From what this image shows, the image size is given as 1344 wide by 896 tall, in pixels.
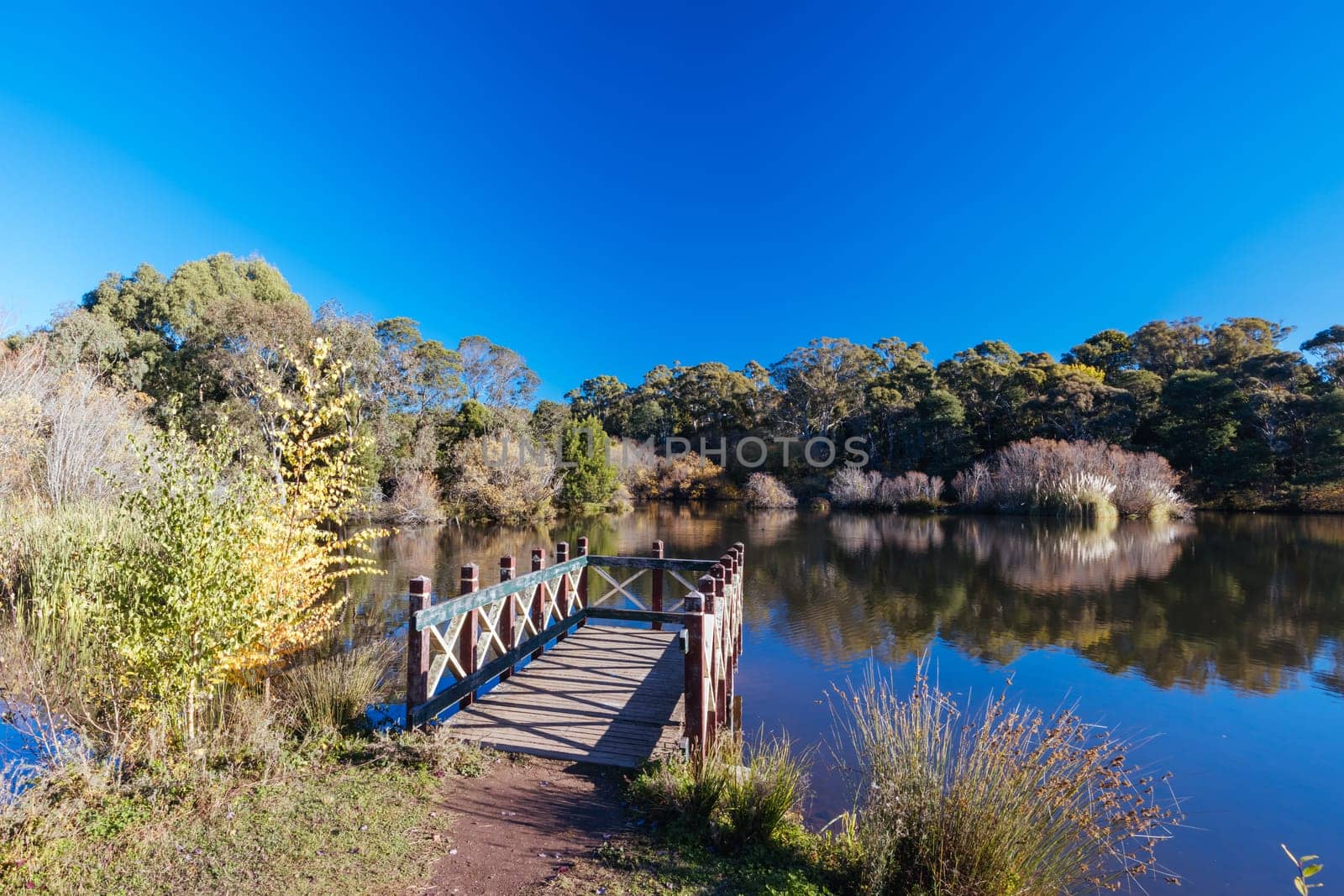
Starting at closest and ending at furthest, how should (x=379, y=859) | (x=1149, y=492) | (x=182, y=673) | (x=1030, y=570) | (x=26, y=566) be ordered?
(x=379, y=859) → (x=182, y=673) → (x=26, y=566) → (x=1030, y=570) → (x=1149, y=492)

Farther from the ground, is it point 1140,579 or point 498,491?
point 498,491

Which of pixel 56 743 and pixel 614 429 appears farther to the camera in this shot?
pixel 614 429

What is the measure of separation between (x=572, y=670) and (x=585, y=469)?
81.7 feet

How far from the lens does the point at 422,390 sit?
28.4 m

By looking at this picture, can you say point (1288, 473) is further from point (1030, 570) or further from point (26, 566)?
point (26, 566)

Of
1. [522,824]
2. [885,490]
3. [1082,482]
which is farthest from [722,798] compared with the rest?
[885,490]

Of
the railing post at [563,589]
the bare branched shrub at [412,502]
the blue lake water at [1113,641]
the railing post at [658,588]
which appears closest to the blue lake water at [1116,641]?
the blue lake water at [1113,641]

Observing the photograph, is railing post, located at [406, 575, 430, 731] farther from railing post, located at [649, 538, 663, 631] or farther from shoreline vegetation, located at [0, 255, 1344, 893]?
railing post, located at [649, 538, 663, 631]

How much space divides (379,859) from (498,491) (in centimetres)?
2392

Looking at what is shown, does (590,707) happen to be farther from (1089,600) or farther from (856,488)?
(856,488)

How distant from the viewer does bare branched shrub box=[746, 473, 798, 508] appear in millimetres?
35875

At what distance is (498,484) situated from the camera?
26484 mm

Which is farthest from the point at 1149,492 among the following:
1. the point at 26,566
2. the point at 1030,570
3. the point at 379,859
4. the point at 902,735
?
the point at 26,566

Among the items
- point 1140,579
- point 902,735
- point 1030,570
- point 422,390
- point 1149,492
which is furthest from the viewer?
point 422,390
